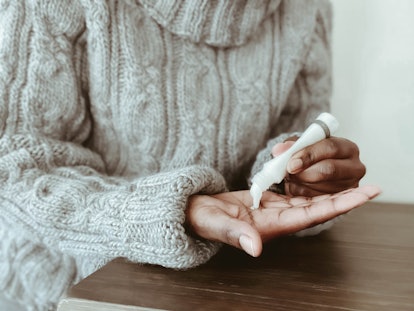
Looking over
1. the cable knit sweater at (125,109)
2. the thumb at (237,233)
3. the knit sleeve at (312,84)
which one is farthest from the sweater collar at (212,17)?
the thumb at (237,233)

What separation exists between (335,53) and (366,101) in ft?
0.35

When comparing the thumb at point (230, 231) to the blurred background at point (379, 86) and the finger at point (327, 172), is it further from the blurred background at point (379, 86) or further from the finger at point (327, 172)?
the blurred background at point (379, 86)

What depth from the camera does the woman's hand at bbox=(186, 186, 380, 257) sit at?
438 mm

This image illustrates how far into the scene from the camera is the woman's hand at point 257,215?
1.44ft

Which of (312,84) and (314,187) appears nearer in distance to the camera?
(314,187)

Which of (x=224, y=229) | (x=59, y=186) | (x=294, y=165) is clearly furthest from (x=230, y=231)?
(x=59, y=186)

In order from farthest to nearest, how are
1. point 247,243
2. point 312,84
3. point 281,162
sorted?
1. point 312,84
2. point 281,162
3. point 247,243

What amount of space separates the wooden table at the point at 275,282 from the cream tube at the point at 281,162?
8cm

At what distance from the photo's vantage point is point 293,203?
0.55 meters

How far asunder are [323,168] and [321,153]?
2cm

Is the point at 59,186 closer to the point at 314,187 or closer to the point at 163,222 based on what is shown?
the point at 163,222

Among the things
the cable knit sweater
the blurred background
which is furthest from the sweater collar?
the blurred background

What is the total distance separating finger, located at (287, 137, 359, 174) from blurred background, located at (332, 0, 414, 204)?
0.37m

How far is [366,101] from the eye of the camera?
0.93 m
